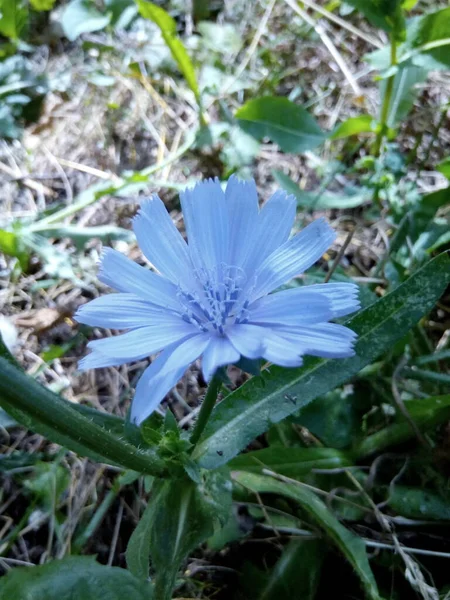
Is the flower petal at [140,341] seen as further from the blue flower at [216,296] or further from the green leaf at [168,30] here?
the green leaf at [168,30]

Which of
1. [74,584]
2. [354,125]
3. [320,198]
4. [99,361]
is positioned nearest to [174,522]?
[74,584]

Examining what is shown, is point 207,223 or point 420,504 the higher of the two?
point 207,223

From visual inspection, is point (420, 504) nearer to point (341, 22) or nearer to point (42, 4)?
point (341, 22)

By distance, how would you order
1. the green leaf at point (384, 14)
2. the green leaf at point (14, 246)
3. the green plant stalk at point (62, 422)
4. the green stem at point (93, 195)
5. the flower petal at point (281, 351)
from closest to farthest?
the flower petal at point (281, 351) → the green plant stalk at point (62, 422) → the green leaf at point (384, 14) → the green leaf at point (14, 246) → the green stem at point (93, 195)

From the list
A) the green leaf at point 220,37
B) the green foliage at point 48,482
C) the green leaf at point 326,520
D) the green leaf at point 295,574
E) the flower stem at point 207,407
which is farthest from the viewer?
the green leaf at point 220,37

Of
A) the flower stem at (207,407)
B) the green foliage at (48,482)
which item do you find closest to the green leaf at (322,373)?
the flower stem at (207,407)

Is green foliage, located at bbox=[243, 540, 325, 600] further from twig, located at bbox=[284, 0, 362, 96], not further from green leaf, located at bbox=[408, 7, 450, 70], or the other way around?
twig, located at bbox=[284, 0, 362, 96]

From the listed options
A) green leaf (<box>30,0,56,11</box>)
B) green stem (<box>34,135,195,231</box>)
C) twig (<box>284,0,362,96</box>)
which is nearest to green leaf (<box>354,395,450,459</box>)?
green stem (<box>34,135,195,231</box>)
